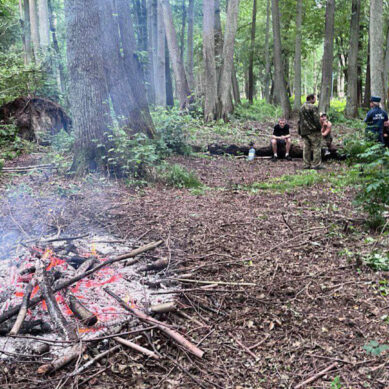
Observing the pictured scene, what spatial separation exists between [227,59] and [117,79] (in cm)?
850

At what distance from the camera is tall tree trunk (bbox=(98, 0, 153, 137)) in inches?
336

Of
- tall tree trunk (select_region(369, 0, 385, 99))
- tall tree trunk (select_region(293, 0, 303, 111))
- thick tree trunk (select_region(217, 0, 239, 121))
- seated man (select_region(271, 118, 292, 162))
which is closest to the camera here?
tall tree trunk (select_region(369, 0, 385, 99))

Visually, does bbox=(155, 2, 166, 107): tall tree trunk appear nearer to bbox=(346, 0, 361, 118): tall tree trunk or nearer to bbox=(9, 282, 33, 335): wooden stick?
bbox=(346, 0, 361, 118): tall tree trunk

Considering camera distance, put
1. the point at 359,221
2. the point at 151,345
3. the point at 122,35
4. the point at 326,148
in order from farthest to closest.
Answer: the point at 326,148
the point at 122,35
the point at 359,221
the point at 151,345

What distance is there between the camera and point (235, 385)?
2678mm

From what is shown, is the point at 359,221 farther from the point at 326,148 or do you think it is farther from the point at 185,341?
the point at 326,148

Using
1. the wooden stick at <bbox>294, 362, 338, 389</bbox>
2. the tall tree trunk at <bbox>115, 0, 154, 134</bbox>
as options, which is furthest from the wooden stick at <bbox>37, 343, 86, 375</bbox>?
the tall tree trunk at <bbox>115, 0, 154, 134</bbox>

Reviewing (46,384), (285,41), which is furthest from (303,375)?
(285,41)

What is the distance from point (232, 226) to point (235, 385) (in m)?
3.02

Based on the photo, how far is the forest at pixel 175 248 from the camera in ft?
9.34

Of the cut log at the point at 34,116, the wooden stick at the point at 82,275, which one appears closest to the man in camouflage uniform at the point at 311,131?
the wooden stick at the point at 82,275

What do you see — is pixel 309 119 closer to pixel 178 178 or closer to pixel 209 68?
pixel 178 178

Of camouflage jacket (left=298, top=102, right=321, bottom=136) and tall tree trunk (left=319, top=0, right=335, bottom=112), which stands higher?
tall tree trunk (left=319, top=0, right=335, bottom=112)

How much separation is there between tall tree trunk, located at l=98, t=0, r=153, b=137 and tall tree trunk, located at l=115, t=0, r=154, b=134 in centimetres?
15
